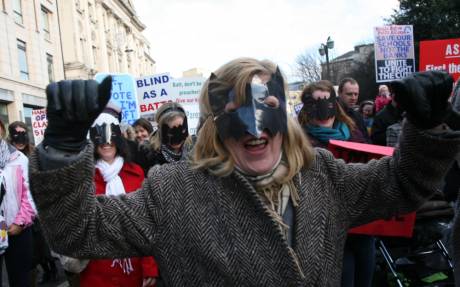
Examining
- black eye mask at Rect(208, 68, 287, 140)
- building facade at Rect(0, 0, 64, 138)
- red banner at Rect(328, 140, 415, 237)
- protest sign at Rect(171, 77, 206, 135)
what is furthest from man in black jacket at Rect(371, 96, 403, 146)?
building facade at Rect(0, 0, 64, 138)

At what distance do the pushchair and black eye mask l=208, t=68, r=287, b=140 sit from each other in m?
2.98

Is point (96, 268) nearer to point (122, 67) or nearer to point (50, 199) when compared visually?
point (50, 199)

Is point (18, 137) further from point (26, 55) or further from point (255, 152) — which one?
point (26, 55)

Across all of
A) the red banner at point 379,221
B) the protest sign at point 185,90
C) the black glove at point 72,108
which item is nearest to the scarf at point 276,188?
the black glove at point 72,108

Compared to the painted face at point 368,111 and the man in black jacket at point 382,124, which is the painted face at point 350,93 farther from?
the painted face at point 368,111

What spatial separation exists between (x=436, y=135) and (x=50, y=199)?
1269mm

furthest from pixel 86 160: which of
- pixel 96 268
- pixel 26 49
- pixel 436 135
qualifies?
pixel 26 49

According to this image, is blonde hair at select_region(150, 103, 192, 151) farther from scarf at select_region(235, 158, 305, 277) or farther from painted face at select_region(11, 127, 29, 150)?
scarf at select_region(235, 158, 305, 277)

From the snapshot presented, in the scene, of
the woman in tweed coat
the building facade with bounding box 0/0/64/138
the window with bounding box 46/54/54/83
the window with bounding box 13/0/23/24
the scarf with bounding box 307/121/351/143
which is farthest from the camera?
the window with bounding box 46/54/54/83

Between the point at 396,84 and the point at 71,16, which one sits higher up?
the point at 71,16

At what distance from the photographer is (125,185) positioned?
137 inches

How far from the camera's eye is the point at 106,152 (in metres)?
3.49

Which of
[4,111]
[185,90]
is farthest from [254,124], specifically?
[4,111]

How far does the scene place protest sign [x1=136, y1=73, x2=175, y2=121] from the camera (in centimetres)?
928
